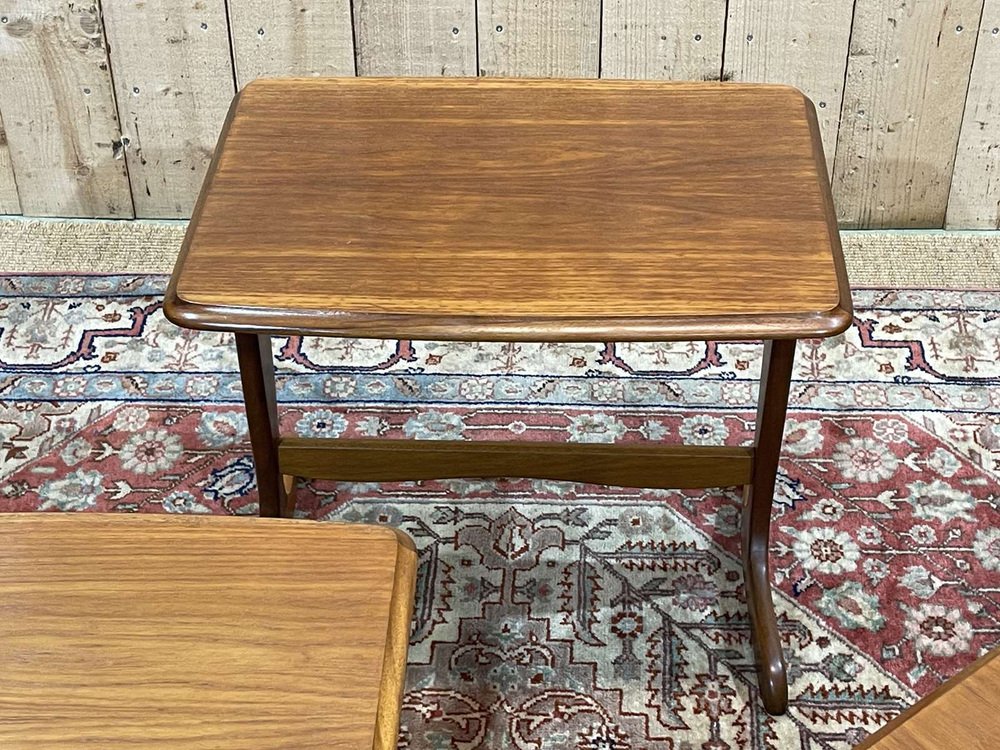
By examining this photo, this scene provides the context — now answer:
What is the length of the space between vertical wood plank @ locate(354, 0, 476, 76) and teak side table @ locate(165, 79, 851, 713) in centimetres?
75

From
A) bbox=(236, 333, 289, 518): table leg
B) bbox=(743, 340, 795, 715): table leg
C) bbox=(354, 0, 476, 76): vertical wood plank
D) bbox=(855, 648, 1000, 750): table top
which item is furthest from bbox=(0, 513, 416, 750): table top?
bbox=(354, 0, 476, 76): vertical wood plank

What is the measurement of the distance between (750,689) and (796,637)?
0.12 metres

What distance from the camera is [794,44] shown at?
97.3 inches

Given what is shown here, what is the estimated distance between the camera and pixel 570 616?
1920mm

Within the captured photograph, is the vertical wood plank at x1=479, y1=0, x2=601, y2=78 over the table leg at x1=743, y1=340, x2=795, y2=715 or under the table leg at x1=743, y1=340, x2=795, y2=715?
over

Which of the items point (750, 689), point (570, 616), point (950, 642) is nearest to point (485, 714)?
point (570, 616)

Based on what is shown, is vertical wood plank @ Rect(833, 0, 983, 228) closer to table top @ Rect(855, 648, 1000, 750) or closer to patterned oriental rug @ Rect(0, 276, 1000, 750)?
patterned oriental rug @ Rect(0, 276, 1000, 750)

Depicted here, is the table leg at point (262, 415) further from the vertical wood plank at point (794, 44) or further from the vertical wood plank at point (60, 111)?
the vertical wood plank at point (794, 44)

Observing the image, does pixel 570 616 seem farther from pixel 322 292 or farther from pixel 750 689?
pixel 322 292

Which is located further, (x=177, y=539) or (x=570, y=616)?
(x=570, y=616)

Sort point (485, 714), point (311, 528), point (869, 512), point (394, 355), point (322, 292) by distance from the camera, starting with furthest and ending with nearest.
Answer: point (394, 355) → point (869, 512) → point (485, 714) → point (322, 292) → point (311, 528)

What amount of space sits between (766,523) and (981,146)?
112 cm

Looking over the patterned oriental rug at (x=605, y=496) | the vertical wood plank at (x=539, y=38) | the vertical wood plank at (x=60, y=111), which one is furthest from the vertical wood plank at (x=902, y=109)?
the vertical wood plank at (x=60, y=111)

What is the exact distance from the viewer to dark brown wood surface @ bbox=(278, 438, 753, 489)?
71.7 inches
